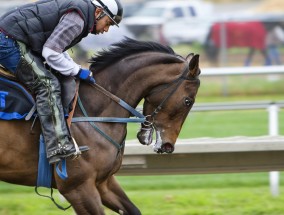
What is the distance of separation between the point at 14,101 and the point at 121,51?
95 centimetres

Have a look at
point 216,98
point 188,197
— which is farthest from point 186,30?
point 188,197

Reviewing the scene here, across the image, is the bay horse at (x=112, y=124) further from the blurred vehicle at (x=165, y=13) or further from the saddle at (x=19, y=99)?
the blurred vehicle at (x=165, y=13)

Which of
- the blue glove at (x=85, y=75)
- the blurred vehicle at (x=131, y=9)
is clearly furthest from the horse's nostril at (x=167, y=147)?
the blurred vehicle at (x=131, y=9)

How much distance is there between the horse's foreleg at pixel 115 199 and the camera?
21.2ft

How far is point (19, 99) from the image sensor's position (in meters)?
6.02

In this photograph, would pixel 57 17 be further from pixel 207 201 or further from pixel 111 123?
pixel 207 201

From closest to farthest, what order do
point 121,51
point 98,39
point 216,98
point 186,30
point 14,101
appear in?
point 14,101
point 121,51
point 216,98
point 98,39
point 186,30

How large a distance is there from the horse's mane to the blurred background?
1.27 ft

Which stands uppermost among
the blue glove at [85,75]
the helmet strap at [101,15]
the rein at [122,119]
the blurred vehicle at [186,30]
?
the blurred vehicle at [186,30]

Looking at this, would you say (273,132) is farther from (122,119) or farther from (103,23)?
(103,23)

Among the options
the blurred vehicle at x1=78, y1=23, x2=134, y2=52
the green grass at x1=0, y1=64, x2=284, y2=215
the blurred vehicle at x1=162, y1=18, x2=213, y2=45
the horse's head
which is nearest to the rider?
the horse's head

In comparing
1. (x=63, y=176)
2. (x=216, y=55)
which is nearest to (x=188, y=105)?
(x=63, y=176)

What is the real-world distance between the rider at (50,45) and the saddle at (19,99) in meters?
0.06

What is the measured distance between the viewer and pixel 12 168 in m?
6.16
